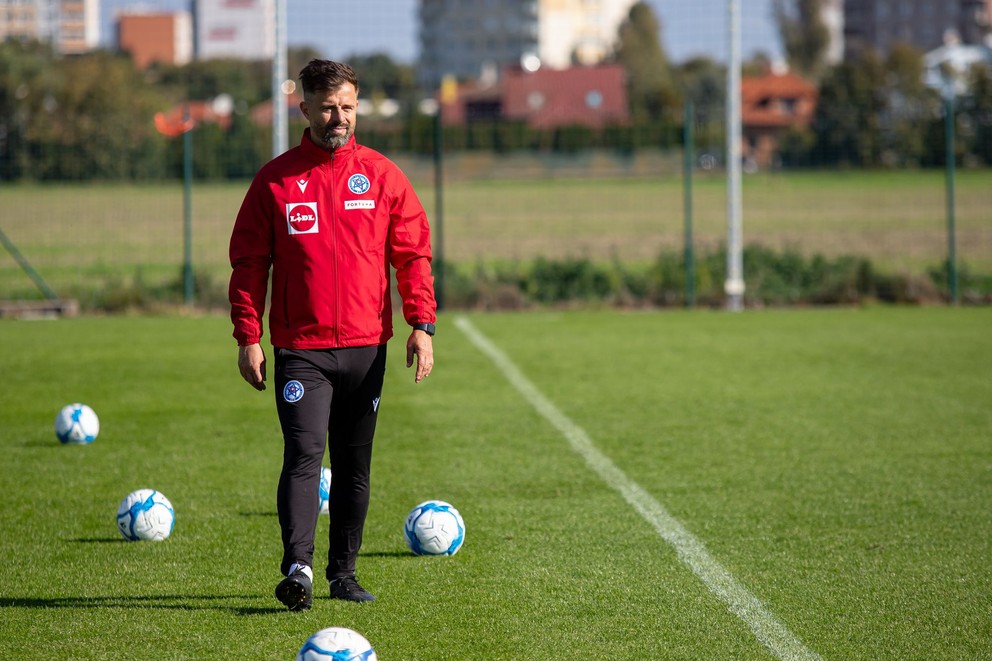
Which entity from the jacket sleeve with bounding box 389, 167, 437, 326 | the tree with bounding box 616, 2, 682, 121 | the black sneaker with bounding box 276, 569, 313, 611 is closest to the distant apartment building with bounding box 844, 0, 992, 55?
the tree with bounding box 616, 2, 682, 121

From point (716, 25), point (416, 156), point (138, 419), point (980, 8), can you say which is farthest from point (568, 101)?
point (980, 8)

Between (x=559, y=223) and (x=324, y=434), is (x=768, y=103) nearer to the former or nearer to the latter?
(x=559, y=223)

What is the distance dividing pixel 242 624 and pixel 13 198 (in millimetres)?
17870

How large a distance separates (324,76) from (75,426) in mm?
4812

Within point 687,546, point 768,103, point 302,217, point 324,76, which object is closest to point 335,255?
point 302,217

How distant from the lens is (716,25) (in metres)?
19.6

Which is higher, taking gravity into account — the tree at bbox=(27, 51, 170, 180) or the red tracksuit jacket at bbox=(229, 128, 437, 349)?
the tree at bbox=(27, 51, 170, 180)

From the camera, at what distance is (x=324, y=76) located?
4.90m

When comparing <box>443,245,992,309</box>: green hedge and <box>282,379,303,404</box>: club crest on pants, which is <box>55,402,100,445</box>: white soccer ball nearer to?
<box>282,379,303,404</box>: club crest on pants

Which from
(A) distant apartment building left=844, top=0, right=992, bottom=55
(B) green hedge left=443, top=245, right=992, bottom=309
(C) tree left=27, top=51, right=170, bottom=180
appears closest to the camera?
(B) green hedge left=443, top=245, right=992, bottom=309

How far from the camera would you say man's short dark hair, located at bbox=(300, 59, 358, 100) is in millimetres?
4906

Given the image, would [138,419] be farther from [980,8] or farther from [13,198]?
[980,8]

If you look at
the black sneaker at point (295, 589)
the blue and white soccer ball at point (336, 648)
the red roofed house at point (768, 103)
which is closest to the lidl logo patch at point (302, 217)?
the black sneaker at point (295, 589)

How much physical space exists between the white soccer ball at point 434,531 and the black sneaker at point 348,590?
671 millimetres
